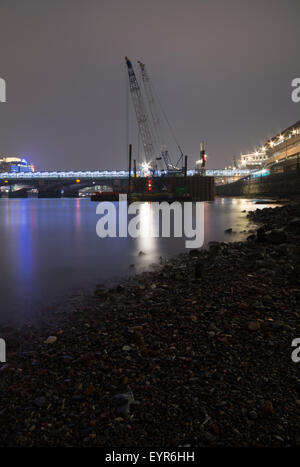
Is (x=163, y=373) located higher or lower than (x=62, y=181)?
lower

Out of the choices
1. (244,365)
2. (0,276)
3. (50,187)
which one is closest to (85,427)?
(244,365)

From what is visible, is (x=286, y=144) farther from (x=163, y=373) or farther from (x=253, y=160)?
(x=163, y=373)

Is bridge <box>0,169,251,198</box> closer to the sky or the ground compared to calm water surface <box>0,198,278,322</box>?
closer to the sky

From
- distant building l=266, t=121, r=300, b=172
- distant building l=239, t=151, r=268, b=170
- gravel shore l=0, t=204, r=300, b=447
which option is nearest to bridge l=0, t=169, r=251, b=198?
distant building l=266, t=121, r=300, b=172

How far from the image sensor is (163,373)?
2.67 m

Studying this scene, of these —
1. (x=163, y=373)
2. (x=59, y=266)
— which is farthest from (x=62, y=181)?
(x=163, y=373)

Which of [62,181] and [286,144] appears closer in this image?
[286,144]

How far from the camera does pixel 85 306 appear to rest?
5.19m

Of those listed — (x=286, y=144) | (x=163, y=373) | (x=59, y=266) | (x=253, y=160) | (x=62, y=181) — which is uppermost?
(x=253, y=160)

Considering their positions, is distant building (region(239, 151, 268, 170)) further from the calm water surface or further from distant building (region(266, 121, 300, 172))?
the calm water surface

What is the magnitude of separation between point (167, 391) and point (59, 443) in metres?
0.91

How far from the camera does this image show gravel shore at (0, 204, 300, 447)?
2.07 m

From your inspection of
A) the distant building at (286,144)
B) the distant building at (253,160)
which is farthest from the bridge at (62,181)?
the distant building at (253,160)

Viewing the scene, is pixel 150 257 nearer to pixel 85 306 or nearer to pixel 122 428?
pixel 85 306
